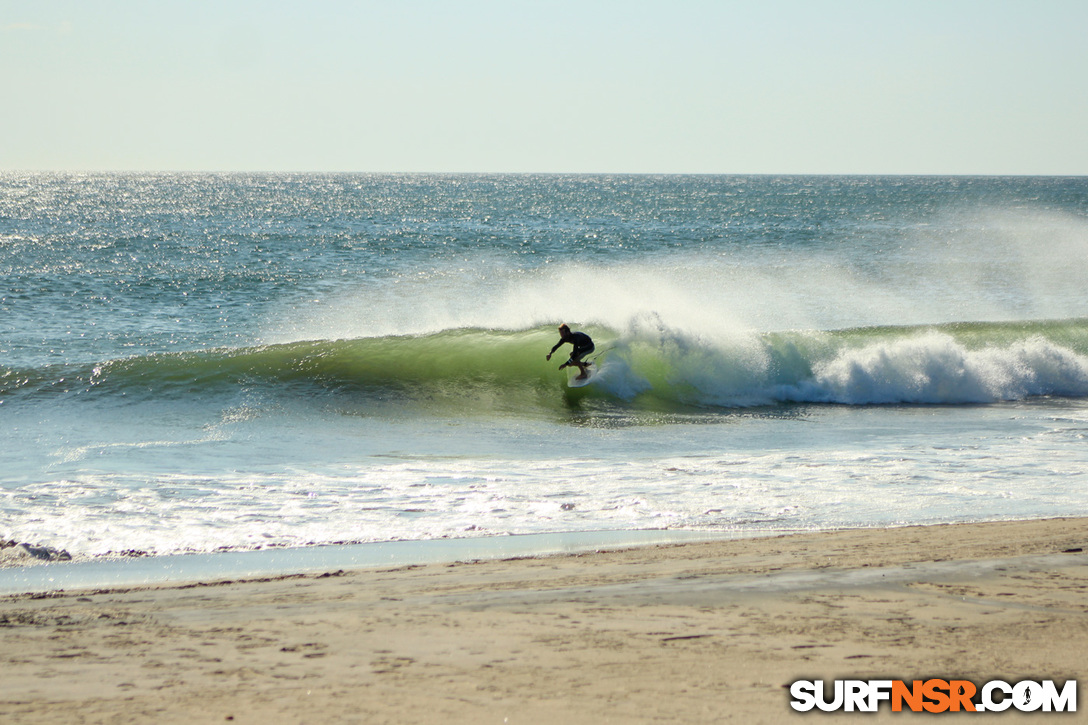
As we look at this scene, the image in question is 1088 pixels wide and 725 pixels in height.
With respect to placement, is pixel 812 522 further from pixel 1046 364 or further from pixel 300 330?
pixel 300 330

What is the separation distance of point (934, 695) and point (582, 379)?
10.1 m

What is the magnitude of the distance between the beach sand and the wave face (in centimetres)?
727

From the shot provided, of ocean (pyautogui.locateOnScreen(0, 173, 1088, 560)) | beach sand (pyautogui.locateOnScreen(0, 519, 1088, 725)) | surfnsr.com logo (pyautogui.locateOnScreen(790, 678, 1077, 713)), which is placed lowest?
surfnsr.com logo (pyautogui.locateOnScreen(790, 678, 1077, 713))

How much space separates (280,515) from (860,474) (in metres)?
5.54

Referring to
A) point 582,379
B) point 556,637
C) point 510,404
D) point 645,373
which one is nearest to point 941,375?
point 645,373

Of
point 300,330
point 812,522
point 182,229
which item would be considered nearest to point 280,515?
point 812,522

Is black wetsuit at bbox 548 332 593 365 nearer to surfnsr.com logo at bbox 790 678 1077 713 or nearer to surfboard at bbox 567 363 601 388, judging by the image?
surfboard at bbox 567 363 601 388

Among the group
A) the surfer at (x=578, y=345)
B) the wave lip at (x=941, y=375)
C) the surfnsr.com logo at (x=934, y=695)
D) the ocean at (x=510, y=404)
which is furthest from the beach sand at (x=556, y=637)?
the wave lip at (x=941, y=375)

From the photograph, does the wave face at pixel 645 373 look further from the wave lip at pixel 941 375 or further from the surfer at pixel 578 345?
the surfer at pixel 578 345

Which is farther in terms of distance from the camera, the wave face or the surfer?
the wave face

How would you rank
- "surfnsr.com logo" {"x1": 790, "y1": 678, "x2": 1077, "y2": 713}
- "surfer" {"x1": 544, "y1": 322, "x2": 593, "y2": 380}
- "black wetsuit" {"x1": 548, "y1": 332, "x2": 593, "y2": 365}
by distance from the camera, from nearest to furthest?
1. "surfnsr.com logo" {"x1": 790, "y1": 678, "x2": 1077, "y2": 713}
2. "surfer" {"x1": 544, "y1": 322, "x2": 593, "y2": 380}
3. "black wetsuit" {"x1": 548, "y1": 332, "x2": 593, "y2": 365}

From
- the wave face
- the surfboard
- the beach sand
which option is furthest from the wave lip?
the beach sand

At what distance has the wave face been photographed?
521 inches

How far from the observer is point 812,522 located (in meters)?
6.97
